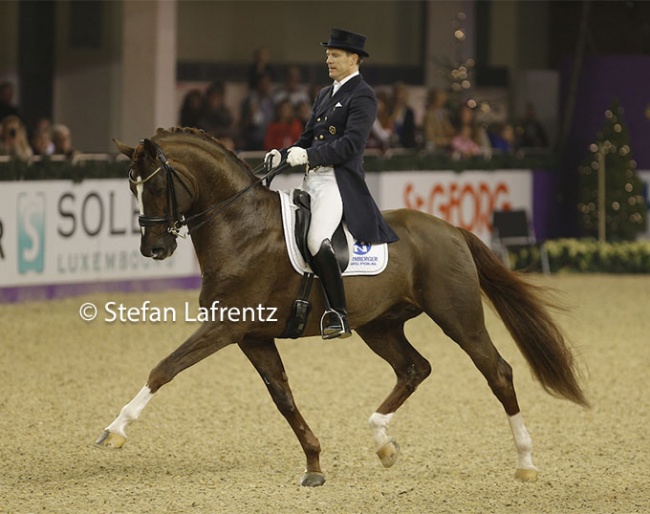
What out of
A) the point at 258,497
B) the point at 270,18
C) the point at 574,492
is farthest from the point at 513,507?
the point at 270,18

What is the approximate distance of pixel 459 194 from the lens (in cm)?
1490

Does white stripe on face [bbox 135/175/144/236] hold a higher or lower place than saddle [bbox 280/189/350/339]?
higher

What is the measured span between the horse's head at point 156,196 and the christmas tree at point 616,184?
36.5ft

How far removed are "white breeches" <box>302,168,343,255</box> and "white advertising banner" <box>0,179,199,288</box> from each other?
5757mm

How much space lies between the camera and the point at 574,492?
5.79m

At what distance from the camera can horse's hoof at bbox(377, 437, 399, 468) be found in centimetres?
610

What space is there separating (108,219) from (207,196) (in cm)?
628

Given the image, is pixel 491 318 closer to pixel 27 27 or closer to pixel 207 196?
pixel 207 196

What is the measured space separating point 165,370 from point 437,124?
424 inches

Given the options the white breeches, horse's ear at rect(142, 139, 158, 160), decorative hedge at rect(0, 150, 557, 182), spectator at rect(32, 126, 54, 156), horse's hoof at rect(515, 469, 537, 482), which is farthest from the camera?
spectator at rect(32, 126, 54, 156)

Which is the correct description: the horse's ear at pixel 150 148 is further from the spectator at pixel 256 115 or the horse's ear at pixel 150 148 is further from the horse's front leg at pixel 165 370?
the spectator at pixel 256 115

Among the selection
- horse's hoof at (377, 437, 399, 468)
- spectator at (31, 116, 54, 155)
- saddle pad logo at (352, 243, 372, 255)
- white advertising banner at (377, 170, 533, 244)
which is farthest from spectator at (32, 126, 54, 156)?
horse's hoof at (377, 437, 399, 468)

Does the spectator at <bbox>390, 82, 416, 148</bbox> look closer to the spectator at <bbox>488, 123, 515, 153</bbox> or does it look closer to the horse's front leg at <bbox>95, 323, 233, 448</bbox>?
the spectator at <bbox>488, 123, 515, 153</bbox>

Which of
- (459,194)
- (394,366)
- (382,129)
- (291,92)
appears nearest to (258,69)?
(291,92)
